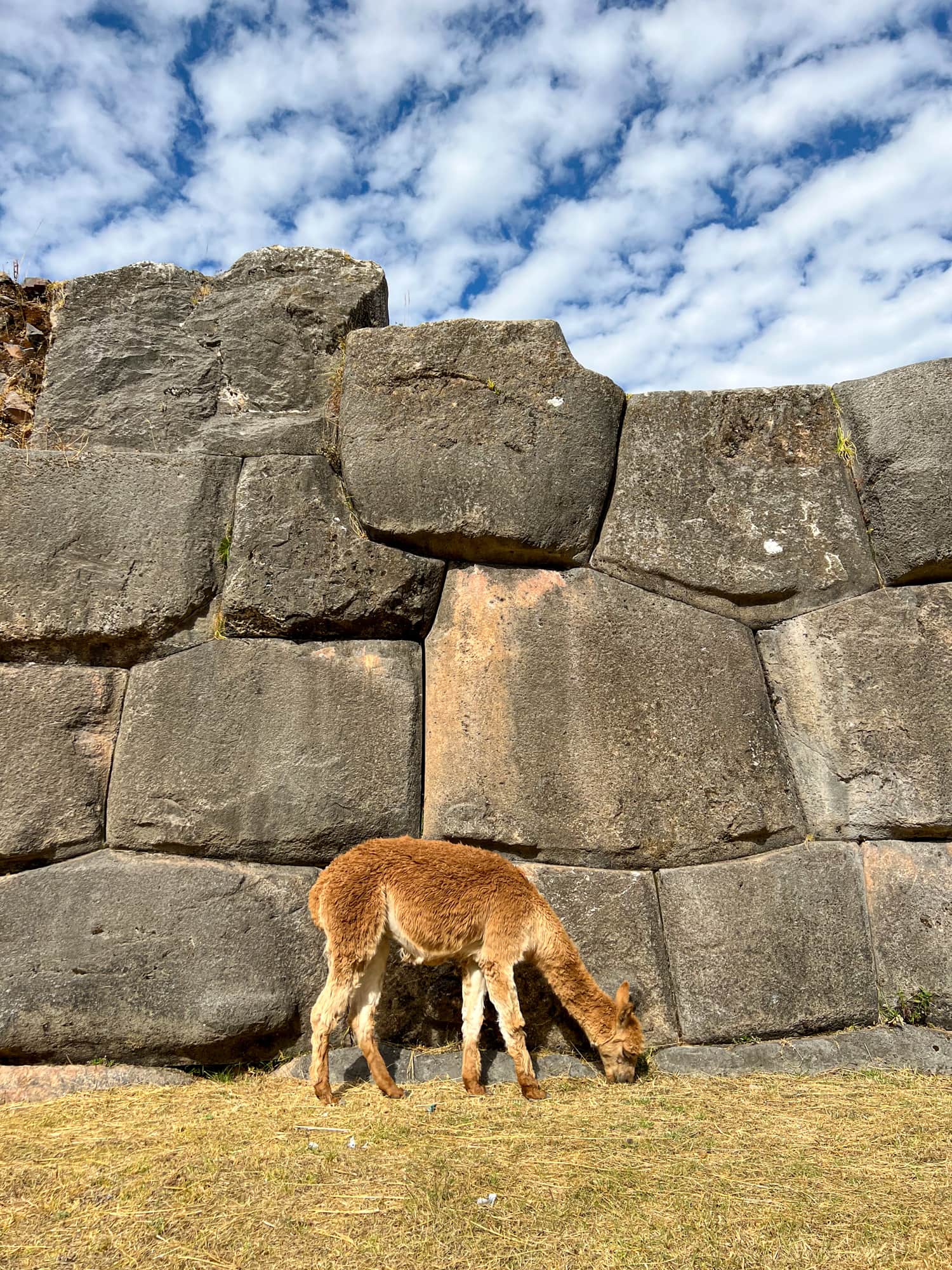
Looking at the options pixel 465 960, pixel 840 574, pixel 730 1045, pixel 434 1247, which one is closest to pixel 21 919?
pixel 465 960

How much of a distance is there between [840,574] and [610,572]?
1094 millimetres

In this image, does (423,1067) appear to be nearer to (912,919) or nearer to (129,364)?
(912,919)

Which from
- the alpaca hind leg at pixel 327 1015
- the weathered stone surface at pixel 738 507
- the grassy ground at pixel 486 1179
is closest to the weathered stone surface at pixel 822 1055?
the grassy ground at pixel 486 1179

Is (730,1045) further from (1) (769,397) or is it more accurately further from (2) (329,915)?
(1) (769,397)

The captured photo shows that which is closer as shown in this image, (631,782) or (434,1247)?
(434,1247)

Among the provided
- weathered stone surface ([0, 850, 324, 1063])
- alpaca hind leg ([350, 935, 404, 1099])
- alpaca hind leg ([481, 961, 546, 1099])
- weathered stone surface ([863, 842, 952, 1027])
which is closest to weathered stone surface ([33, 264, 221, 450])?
weathered stone surface ([0, 850, 324, 1063])

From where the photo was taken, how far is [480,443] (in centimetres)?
397

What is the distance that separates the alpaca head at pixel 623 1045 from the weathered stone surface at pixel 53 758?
2278mm

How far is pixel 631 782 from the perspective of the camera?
3.72 metres

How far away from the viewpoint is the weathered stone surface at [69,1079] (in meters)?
3.22

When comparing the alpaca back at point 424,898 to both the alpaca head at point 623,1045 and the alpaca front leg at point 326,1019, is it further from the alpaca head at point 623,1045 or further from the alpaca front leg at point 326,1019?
the alpaca head at point 623,1045

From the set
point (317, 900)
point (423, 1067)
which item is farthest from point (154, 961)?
point (423, 1067)

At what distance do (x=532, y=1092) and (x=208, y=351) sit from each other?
3.83 m

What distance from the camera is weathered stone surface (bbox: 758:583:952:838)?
3711mm
